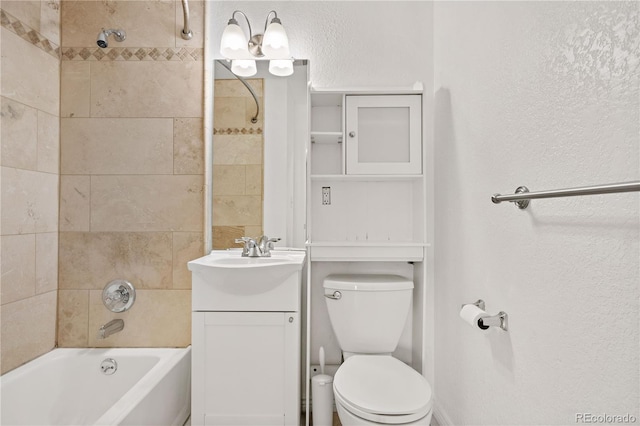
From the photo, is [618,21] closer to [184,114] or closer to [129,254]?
[184,114]

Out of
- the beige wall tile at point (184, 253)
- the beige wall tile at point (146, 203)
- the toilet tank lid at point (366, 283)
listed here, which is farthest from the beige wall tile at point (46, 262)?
the toilet tank lid at point (366, 283)

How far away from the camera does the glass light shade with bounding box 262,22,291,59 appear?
1803 millimetres

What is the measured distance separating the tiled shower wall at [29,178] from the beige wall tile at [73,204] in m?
0.03

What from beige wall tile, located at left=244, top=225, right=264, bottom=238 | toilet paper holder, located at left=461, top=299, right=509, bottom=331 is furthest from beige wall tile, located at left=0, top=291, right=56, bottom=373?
toilet paper holder, located at left=461, top=299, right=509, bottom=331

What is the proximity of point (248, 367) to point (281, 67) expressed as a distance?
160 cm

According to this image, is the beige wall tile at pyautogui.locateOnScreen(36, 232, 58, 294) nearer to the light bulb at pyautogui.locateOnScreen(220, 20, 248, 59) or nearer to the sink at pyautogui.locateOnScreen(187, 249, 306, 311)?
the sink at pyautogui.locateOnScreen(187, 249, 306, 311)

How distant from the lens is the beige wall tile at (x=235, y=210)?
1.92m

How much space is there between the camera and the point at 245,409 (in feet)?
5.23

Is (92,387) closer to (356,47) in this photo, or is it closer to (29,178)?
(29,178)

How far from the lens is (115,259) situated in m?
1.85

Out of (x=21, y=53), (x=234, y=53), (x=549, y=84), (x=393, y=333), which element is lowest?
(x=393, y=333)

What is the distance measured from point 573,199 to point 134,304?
2.02m

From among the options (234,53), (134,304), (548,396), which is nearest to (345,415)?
(548,396)

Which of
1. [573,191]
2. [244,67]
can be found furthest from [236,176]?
[573,191]
